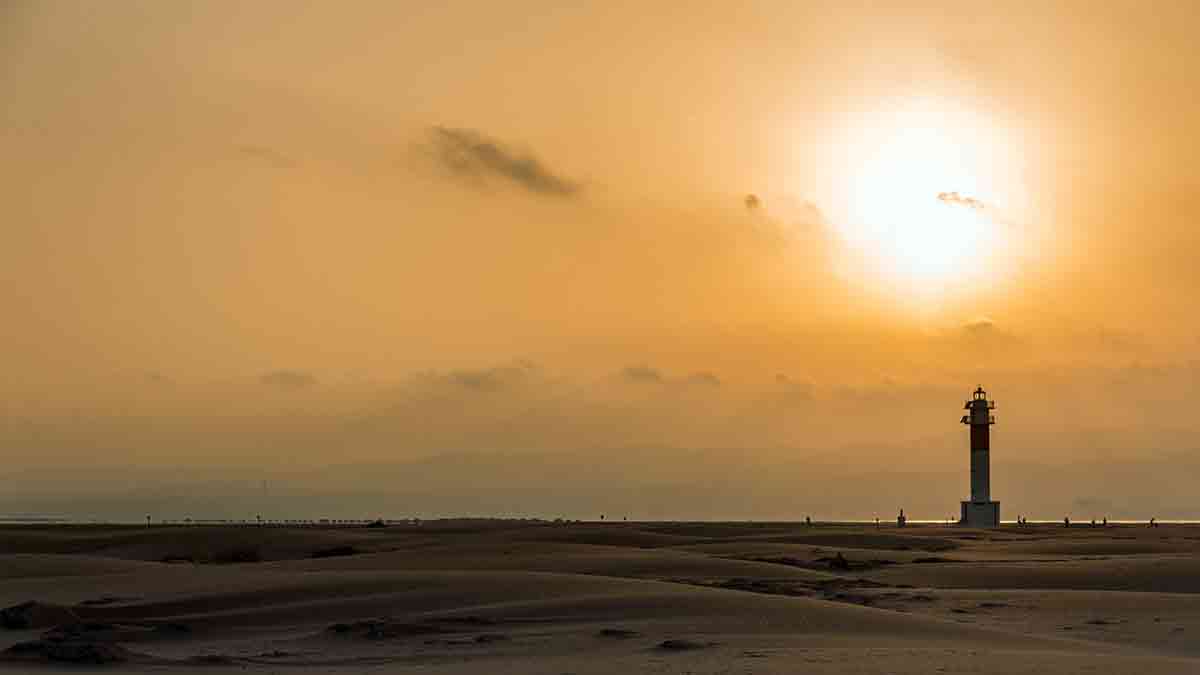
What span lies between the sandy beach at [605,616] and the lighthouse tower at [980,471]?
35683mm

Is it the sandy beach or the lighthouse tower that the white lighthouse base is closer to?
the lighthouse tower

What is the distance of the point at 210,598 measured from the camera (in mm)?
17266

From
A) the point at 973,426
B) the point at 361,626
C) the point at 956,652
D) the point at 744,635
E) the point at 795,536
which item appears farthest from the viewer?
the point at 973,426

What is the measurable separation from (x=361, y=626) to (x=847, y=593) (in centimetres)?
688

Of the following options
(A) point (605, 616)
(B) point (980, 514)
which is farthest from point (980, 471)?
(A) point (605, 616)

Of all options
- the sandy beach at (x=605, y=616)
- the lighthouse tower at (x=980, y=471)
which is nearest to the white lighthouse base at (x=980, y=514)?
the lighthouse tower at (x=980, y=471)

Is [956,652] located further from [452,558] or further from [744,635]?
[452,558]

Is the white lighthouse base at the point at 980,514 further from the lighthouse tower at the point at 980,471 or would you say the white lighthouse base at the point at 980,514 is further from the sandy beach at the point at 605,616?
the sandy beach at the point at 605,616

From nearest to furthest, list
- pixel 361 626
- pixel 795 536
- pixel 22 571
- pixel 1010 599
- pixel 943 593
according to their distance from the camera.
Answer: pixel 361 626 < pixel 1010 599 < pixel 943 593 < pixel 22 571 < pixel 795 536

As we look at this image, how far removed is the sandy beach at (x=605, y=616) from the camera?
11812 millimetres

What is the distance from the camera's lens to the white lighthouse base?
59.5 meters

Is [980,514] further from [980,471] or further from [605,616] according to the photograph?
[605,616]

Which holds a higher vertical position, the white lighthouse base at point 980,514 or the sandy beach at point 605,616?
the white lighthouse base at point 980,514

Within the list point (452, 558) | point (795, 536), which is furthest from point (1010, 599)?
point (795, 536)
